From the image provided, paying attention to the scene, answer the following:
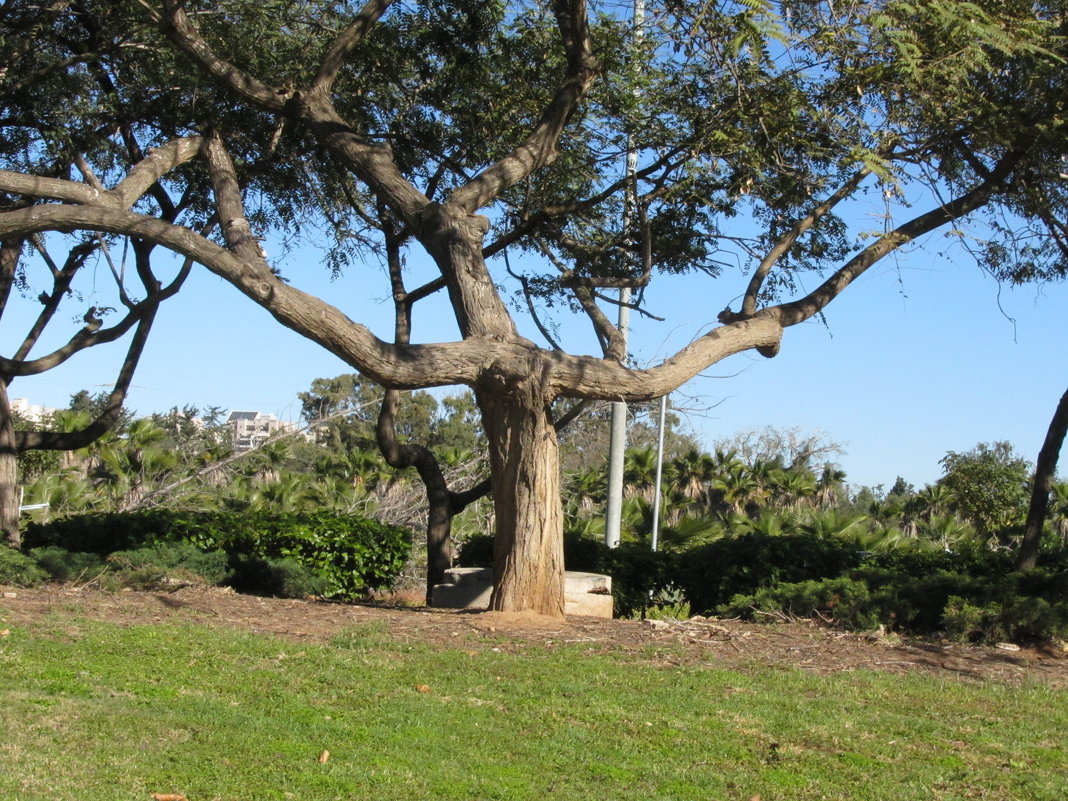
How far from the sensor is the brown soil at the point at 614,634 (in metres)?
7.32

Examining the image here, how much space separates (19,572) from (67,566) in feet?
1.46

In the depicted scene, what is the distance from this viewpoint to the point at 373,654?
7.05 metres

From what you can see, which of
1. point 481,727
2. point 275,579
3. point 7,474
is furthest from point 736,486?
point 481,727

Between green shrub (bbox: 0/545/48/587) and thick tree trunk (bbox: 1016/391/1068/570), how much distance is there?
29.2 ft

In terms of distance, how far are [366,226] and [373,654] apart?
7869mm

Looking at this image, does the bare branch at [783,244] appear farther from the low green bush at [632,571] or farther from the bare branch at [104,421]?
the bare branch at [104,421]

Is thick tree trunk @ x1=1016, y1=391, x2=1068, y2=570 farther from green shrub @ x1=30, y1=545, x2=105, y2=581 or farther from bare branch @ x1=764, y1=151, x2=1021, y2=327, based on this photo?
green shrub @ x1=30, y1=545, x2=105, y2=581

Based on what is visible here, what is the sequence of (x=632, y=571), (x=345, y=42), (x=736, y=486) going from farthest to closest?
(x=736, y=486), (x=632, y=571), (x=345, y=42)

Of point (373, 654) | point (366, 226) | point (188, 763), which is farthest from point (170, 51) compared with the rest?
point (188, 763)

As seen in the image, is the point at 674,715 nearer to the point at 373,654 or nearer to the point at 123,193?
the point at 373,654

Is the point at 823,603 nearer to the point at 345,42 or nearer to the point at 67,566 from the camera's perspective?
the point at 345,42

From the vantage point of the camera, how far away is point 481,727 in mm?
5465

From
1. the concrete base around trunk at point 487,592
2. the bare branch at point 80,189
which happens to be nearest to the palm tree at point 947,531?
the concrete base around trunk at point 487,592

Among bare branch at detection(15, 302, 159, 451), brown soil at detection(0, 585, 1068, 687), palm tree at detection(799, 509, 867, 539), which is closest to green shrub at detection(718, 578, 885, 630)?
brown soil at detection(0, 585, 1068, 687)
